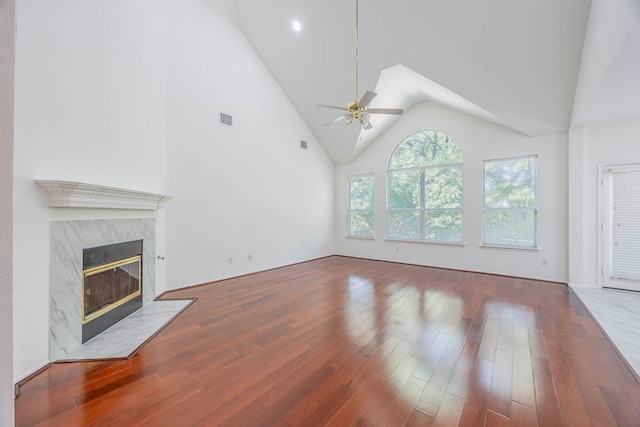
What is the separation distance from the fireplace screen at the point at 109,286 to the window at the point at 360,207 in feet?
17.0

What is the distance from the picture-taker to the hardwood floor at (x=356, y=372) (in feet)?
5.13

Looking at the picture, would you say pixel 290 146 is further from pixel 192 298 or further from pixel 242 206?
pixel 192 298

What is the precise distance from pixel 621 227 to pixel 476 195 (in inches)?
81.3

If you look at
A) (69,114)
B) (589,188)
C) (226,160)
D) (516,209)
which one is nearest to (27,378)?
(69,114)

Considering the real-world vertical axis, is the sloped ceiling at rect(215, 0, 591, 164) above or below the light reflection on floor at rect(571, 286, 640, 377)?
above

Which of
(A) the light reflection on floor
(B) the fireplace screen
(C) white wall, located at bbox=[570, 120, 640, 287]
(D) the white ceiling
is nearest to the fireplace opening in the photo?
(B) the fireplace screen

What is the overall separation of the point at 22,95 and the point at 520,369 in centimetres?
434

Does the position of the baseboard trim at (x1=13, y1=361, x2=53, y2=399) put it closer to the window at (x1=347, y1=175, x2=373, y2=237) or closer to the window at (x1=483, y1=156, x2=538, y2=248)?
the window at (x1=347, y1=175, x2=373, y2=237)

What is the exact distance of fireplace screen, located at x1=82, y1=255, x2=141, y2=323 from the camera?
8.02 ft

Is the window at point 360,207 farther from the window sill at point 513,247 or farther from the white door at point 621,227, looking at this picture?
the white door at point 621,227

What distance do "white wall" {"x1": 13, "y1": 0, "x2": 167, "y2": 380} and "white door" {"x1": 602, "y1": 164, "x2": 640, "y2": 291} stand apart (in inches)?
276

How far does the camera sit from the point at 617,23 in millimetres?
2123

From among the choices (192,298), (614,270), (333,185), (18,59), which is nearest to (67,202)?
(18,59)

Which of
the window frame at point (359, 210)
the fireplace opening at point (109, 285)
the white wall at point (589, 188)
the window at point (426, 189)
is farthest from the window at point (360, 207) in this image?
the fireplace opening at point (109, 285)
